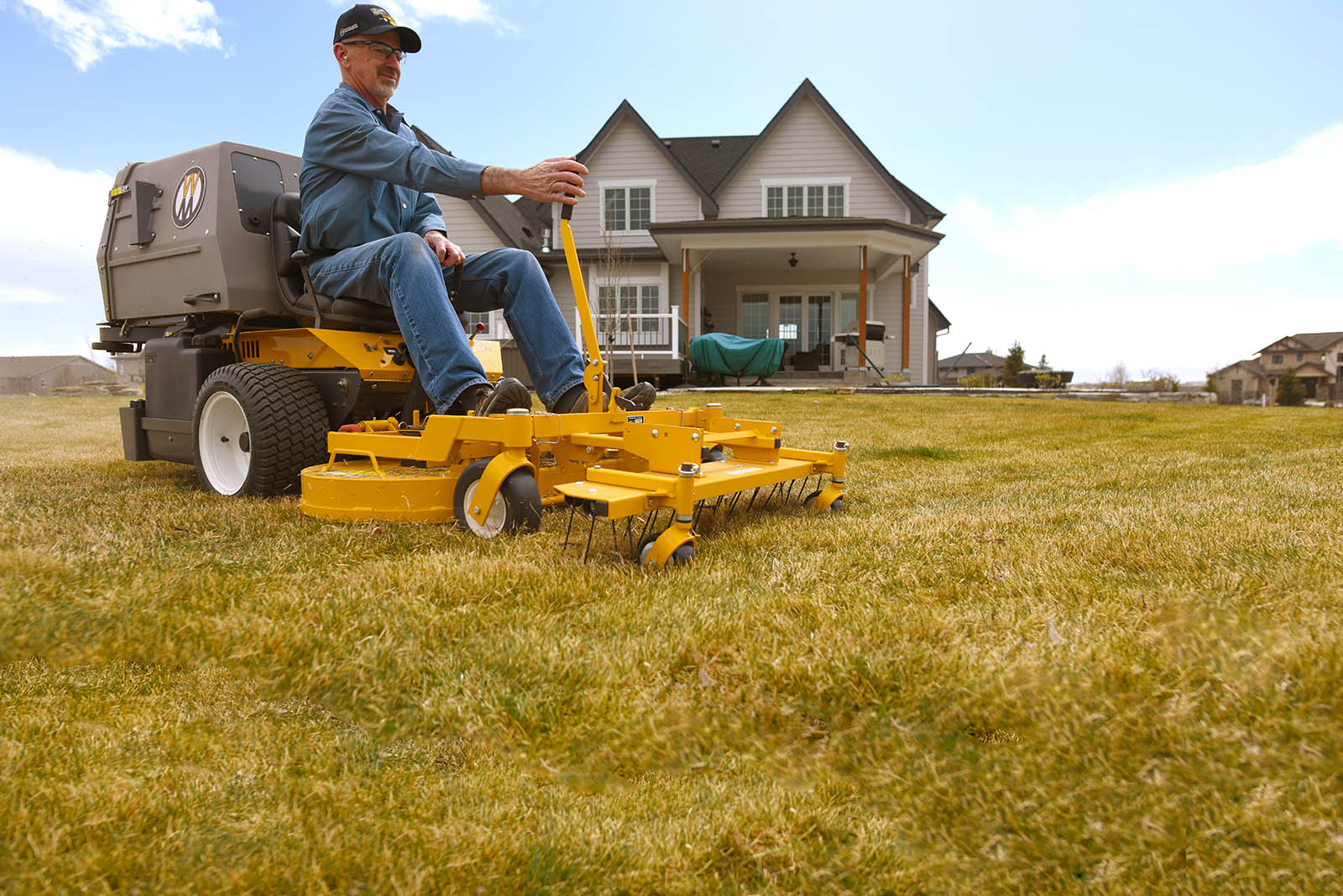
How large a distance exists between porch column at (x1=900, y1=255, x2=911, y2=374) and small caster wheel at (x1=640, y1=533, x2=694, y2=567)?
15.1 meters

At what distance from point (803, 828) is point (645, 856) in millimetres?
245

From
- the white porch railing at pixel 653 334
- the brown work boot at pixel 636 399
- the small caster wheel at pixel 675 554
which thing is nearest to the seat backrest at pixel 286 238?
the brown work boot at pixel 636 399

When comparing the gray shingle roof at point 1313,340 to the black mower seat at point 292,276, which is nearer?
the black mower seat at point 292,276

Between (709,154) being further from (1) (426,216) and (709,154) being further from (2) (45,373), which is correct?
(2) (45,373)

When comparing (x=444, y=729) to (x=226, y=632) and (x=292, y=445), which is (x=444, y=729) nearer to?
(x=226, y=632)

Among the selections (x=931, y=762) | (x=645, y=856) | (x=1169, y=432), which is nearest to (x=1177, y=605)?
(x=931, y=762)

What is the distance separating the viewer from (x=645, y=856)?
3.92 feet

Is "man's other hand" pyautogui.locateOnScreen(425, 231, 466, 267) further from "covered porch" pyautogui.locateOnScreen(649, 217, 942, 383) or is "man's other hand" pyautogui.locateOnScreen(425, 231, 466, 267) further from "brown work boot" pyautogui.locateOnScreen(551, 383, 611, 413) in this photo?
"covered porch" pyautogui.locateOnScreen(649, 217, 942, 383)

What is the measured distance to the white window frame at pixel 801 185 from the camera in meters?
17.9

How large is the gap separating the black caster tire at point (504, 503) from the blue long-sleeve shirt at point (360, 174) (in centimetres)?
106

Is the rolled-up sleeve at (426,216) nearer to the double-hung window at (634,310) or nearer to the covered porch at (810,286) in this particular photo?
the double-hung window at (634,310)

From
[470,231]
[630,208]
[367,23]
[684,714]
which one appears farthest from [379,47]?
[470,231]

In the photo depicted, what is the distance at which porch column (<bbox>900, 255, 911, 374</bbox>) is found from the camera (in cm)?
1652

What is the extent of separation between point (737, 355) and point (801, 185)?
5043 millimetres
